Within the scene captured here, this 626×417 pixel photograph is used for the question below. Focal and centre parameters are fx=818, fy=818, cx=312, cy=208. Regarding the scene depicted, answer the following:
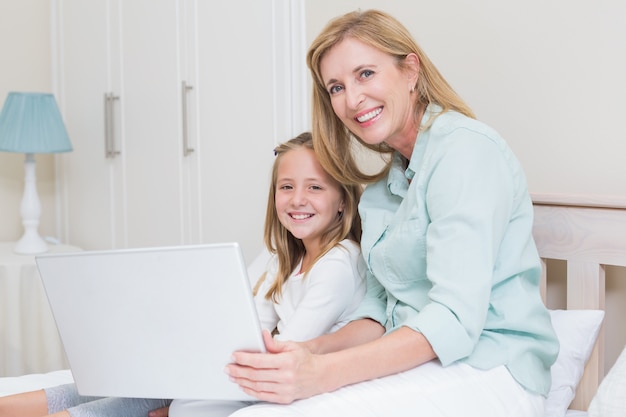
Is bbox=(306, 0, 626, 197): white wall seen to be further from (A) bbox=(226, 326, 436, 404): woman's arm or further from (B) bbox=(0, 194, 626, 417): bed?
(A) bbox=(226, 326, 436, 404): woman's arm

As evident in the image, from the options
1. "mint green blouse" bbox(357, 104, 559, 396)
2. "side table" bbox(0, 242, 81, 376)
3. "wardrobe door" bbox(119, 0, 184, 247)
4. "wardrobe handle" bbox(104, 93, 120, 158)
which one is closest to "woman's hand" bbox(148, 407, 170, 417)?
"mint green blouse" bbox(357, 104, 559, 396)

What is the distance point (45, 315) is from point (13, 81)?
0.98 m

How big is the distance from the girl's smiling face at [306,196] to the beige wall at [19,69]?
6.03 ft

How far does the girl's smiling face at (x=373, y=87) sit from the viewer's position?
1414 millimetres

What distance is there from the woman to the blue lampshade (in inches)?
59.2

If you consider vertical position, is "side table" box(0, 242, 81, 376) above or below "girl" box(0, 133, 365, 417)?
below

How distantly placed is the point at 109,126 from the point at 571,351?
79.6 inches

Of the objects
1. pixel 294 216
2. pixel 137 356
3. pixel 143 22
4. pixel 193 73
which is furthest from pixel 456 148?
pixel 143 22

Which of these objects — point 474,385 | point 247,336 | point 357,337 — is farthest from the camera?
point 357,337

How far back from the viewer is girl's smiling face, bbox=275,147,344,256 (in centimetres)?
165

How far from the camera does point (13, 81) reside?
313 cm

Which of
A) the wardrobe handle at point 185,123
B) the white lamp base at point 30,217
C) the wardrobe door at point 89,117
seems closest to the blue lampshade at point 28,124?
the white lamp base at point 30,217

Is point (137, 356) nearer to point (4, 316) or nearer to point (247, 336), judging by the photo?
point (247, 336)

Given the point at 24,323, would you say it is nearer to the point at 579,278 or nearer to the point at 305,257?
the point at 305,257
